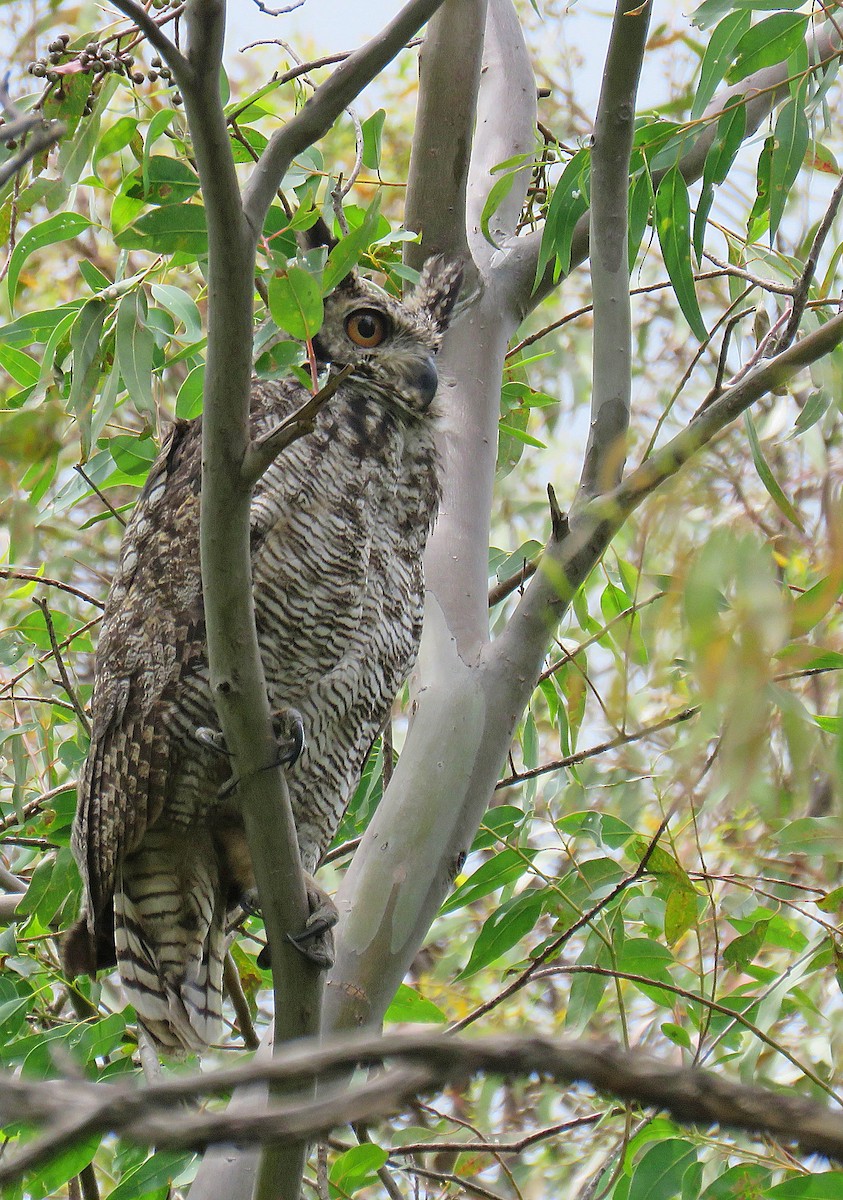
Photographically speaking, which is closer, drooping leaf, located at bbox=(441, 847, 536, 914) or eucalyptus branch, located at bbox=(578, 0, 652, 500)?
eucalyptus branch, located at bbox=(578, 0, 652, 500)

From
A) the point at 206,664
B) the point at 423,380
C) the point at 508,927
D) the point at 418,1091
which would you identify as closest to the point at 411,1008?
the point at 508,927

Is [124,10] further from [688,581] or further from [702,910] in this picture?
[702,910]

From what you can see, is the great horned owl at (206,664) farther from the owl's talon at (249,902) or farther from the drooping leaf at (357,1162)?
the drooping leaf at (357,1162)

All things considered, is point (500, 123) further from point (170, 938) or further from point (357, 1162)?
point (357, 1162)

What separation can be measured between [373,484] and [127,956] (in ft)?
3.08

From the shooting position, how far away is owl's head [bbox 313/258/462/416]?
7.92 feet

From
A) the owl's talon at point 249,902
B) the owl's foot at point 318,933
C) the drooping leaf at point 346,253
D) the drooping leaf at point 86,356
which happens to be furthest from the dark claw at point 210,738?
the drooping leaf at point 346,253

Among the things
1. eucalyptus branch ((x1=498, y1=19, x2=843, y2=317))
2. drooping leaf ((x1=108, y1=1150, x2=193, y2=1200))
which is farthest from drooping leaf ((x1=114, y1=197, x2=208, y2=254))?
drooping leaf ((x1=108, y1=1150, x2=193, y2=1200))

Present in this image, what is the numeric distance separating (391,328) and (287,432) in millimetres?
1308

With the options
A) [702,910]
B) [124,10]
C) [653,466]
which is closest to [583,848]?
[702,910]

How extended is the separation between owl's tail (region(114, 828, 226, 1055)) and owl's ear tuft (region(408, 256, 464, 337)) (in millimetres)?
1113

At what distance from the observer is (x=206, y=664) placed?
81.3 inches

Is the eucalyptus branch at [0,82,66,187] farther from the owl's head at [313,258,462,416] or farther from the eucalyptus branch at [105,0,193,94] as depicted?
the owl's head at [313,258,462,416]

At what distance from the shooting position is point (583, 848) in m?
3.49
